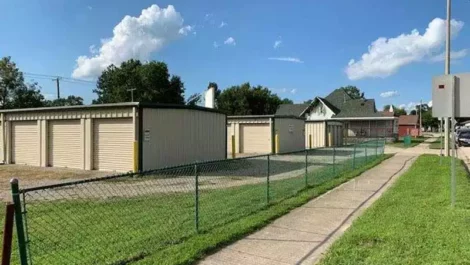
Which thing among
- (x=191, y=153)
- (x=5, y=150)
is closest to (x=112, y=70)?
(x=5, y=150)

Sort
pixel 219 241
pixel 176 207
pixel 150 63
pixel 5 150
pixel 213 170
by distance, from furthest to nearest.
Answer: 1. pixel 150 63
2. pixel 5 150
3. pixel 213 170
4. pixel 176 207
5. pixel 219 241

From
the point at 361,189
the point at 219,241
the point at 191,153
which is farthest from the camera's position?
the point at 191,153

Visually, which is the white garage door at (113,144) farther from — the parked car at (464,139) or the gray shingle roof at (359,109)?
the gray shingle roof at (359,109)

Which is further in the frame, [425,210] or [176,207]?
[176,207]

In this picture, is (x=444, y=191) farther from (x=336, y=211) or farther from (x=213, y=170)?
(x=213, y=170)

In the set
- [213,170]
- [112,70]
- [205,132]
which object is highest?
[112,70]

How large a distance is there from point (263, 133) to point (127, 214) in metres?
23.6

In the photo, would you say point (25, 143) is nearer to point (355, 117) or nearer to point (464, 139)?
point (464, 139)

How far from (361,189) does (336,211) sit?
3.49 m

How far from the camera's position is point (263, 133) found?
1240 inches

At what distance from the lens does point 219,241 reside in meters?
6.18

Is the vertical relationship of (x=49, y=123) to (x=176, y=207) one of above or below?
above

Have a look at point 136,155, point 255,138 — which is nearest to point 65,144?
point 136,155

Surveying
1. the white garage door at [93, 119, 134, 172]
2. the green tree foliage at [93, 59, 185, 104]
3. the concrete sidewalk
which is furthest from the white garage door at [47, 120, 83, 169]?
the green tree foliage at [93, 59, 185, 104]
